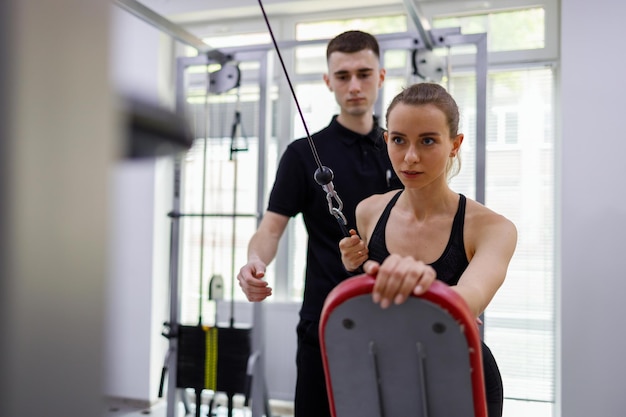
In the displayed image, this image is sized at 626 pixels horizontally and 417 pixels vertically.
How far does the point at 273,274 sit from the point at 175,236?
1.21m

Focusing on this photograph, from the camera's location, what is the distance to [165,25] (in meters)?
2.67

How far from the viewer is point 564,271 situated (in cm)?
331

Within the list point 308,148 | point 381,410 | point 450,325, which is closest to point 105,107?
point 450,325

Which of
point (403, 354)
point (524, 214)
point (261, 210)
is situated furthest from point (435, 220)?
point (524, 214)

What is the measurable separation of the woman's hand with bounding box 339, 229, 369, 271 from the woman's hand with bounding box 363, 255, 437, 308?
16.7 inches

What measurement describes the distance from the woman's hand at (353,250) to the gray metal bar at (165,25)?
1.35 m

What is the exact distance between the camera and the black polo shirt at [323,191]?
187cm

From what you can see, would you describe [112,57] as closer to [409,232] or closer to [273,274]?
[409,232]

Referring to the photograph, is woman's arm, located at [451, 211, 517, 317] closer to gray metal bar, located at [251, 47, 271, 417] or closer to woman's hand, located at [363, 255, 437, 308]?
woman's hand, located at [363, 255, 437, 308]

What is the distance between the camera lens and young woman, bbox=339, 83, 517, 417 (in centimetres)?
121

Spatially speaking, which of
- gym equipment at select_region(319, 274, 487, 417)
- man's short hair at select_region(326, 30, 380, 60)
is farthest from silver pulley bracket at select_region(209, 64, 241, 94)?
gym equipment at select_region(319, 274, 487, 417)

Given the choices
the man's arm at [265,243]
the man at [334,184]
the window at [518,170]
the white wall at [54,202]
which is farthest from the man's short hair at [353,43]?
the white wall at [54,202]

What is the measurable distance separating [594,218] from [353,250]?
94.4 inches

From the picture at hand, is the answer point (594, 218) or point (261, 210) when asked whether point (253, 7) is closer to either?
point (261, 210)
